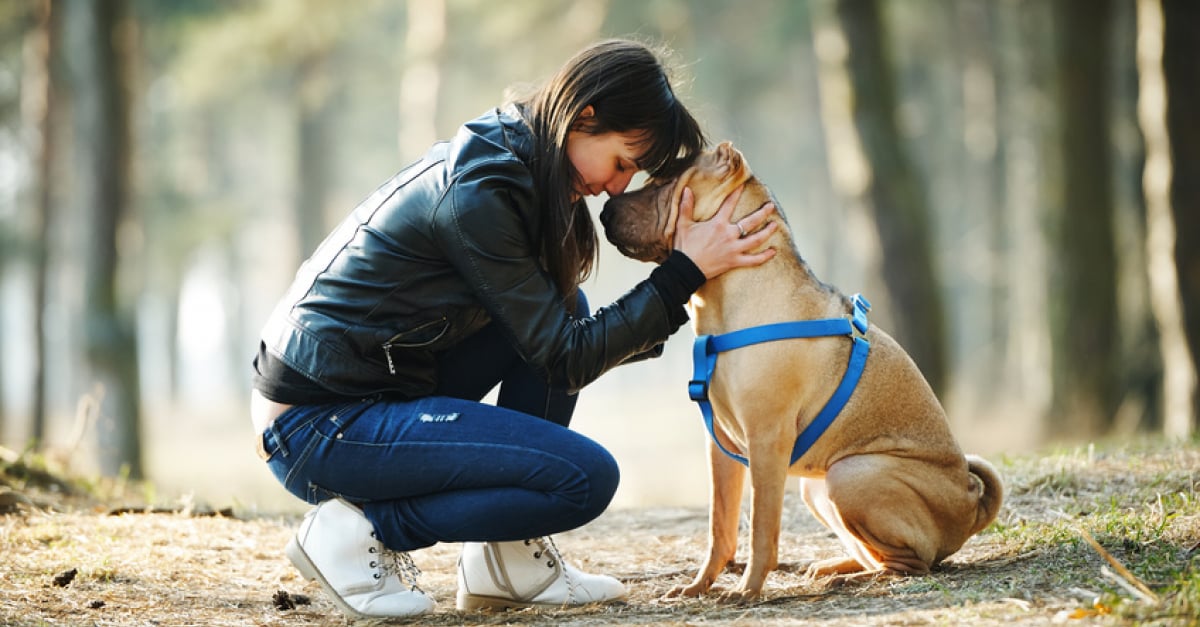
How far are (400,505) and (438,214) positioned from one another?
3.62ft

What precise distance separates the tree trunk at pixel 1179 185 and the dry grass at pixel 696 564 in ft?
11.1

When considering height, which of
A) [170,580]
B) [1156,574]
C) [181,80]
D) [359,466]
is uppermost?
[181,80]

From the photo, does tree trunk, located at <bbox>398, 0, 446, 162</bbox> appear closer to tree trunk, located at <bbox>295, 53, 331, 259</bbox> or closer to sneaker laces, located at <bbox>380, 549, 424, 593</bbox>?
tree trunk, located at <bbox>295, 53, 331, 259</bbox>

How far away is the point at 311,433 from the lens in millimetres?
3756

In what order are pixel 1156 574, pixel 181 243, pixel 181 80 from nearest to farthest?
pixel 1156 574
pixel 181 80
pixel 181 243

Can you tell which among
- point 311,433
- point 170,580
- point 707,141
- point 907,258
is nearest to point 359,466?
point 311,433

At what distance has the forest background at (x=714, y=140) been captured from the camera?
999 centimetres

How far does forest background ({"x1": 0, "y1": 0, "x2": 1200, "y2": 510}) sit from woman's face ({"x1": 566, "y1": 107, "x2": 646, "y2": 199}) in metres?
0.63

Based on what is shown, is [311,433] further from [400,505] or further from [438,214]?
[438,214]

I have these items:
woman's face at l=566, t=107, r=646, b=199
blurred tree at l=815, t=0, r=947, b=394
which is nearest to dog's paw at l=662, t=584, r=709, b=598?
woman's face at l=566, t=107, r=646, b=199

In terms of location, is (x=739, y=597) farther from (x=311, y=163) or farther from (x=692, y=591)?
(x=311, y=163)

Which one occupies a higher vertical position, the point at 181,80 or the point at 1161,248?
the point at 181,80

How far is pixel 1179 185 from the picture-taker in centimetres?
884

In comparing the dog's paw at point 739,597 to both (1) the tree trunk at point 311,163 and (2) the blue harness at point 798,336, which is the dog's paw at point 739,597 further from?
(1) the tree trunk at point 311,163
